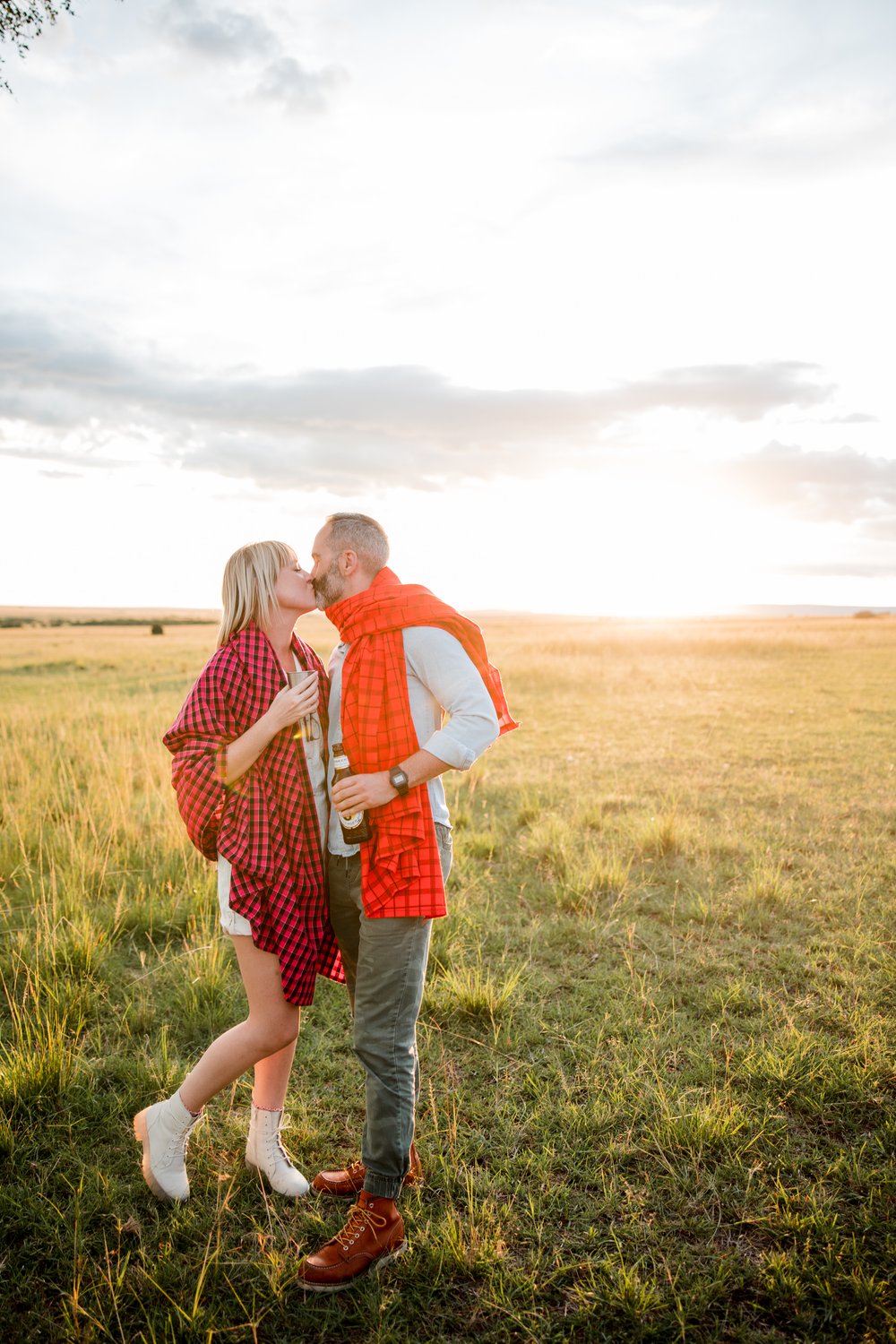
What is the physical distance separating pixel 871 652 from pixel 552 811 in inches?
1038

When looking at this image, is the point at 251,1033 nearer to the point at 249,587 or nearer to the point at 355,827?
the point at 355,827

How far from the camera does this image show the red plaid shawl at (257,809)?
9.47 ft

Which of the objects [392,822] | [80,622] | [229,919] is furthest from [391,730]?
[80,622]

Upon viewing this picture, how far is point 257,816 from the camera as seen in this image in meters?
2.90

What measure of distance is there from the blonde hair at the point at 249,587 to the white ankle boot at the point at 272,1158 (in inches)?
76.0

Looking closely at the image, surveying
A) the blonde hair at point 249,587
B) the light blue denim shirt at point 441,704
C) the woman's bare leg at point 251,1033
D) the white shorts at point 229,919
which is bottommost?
the woman's bare leg at point 251,1033

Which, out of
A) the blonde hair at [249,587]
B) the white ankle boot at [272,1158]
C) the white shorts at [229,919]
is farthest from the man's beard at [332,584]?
the white ankle boot at [272,1158]

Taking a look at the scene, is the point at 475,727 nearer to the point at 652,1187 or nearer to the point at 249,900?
the point at 249,900

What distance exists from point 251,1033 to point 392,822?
0.97 meters

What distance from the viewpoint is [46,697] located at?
19719mm

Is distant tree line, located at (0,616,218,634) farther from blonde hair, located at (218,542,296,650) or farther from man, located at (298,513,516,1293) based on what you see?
man, located at (298,513,516,1293)

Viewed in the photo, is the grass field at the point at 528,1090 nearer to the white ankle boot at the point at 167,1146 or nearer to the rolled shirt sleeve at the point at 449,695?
the white ankle boot at the point at 167,1146

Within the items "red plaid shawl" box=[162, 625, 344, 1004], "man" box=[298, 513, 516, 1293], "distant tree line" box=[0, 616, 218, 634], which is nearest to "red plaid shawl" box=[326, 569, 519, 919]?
"man" box=[298, 513, 516, 1293]

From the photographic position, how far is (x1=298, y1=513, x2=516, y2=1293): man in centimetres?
271
